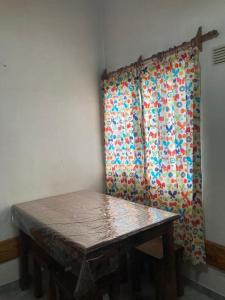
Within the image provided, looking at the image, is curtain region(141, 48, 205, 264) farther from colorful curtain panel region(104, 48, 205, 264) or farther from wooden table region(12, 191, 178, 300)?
wooden table region(12, 191, 178, 300)

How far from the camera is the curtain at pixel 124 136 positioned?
99.8 inches

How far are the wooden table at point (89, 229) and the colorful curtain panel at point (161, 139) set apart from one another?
351 mm

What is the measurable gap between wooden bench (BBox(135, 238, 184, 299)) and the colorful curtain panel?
11 cm

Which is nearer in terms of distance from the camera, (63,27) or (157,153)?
(157,153)

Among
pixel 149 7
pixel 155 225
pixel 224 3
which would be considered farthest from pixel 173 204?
pixel 149 7

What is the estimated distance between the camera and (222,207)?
6.37 ft

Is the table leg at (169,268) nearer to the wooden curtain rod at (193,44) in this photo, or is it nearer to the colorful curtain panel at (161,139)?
the colorful curtain panel at (161,139)

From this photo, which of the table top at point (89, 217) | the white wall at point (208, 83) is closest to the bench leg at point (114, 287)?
the table top at point (89, 217)

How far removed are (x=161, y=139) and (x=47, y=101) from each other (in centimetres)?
123

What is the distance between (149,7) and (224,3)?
2.67ft

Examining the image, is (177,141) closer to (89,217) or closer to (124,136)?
(124,136)

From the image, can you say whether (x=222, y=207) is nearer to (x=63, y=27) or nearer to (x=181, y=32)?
(x=181, y=32)

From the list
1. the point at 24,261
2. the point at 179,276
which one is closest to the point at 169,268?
the point at 179,276

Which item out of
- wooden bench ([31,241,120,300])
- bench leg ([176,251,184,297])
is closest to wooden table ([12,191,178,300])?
wooden bench ([31,241,120,300])
